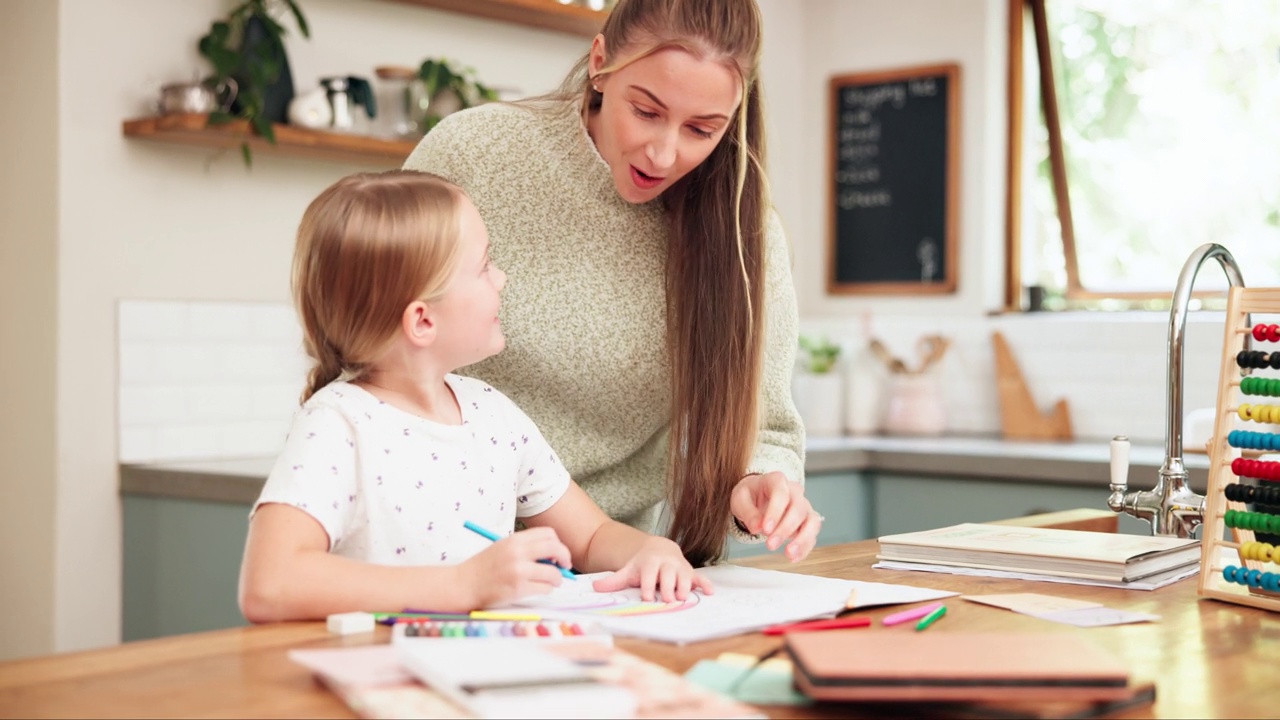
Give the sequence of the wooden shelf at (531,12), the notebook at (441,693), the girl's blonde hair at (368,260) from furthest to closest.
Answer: the wooden shelf at (531,12) → the girl's blonde hair at (368,260) → the notebook at (441,693)

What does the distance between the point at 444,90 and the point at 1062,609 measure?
2.53m

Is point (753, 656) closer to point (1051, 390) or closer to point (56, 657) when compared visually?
point (56, 657)

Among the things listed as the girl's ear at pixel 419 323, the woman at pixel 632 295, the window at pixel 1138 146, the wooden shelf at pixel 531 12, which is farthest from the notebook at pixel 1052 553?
the window at pixel 1138 146

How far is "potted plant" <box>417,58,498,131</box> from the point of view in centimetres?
348

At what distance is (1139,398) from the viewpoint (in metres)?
4.00

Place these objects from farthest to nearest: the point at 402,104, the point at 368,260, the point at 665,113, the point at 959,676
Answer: the point at 402,104
the point at 665,113
the point at 368,260
the point at 959,676

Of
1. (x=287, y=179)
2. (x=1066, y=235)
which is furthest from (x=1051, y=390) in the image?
(x=287, y=179)

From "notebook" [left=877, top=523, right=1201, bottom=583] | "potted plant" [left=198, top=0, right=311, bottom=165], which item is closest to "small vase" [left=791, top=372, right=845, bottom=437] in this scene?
"potted plant" [left=198, top=0, right=311, bottom=165]

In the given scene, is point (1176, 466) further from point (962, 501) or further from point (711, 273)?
point (962, 501)

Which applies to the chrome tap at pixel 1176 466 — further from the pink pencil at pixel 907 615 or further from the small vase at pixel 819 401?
the small vase at pixel 819 401

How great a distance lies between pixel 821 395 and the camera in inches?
172

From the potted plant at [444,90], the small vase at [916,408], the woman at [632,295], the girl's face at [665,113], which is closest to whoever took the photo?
the girl's face at [665,113]

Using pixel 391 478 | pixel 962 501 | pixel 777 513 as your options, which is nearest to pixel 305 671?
pixel 391 478

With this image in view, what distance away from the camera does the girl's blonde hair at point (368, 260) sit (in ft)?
4.76
